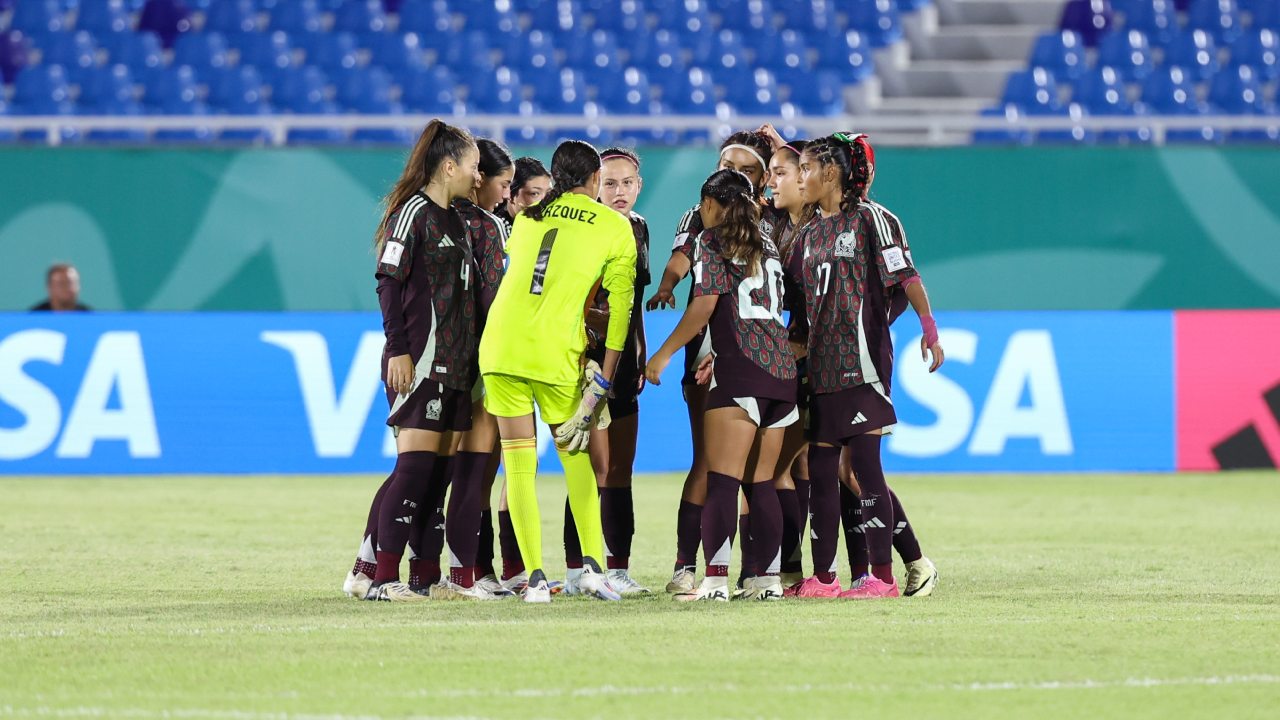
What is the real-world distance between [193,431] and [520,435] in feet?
23.5

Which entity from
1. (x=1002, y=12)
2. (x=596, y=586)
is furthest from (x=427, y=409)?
(x=1002, y=12)

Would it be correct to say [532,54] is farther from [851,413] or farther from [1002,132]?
[851,413]

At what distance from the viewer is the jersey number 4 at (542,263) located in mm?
6902

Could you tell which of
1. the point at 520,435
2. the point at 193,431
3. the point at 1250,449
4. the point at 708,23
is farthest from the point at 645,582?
the point at 708,23

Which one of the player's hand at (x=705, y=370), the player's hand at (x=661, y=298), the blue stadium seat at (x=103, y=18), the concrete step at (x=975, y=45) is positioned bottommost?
the player's hand at (x=705, y=370)

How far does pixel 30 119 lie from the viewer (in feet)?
49.5

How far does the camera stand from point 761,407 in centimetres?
711

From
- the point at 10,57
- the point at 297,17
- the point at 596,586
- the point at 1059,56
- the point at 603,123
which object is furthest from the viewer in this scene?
the point at 1059,56

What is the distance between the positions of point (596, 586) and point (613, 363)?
924mm

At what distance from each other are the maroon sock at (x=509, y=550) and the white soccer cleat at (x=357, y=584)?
2.10 ft

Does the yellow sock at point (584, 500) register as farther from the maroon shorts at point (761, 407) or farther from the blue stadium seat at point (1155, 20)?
the blue stadium seat at point (1155, 20)

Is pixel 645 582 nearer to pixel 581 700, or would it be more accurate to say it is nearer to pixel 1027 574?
pixel 1027 574

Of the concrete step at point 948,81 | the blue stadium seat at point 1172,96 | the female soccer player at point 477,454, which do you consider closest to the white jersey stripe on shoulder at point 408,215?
the female soccer player at point 477,454

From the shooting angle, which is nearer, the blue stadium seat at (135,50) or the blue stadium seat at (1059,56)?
the blue stadium seat at (135,50)
